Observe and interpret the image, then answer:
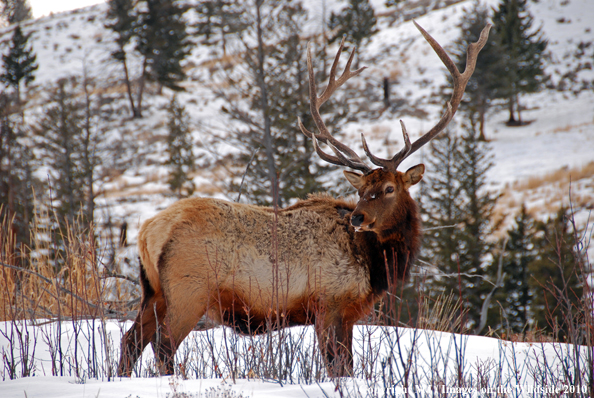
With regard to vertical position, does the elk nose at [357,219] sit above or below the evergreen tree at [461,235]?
above

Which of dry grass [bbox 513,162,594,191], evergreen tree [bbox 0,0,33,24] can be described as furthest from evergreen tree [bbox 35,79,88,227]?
evergreen tree [bbox 0,0,33,24]

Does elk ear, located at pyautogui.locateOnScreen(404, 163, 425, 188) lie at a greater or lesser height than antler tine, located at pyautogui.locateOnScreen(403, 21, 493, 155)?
lesser

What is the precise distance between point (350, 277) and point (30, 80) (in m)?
54.4

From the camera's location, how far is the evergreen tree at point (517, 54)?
124 ft

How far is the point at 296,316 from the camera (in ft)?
13.2

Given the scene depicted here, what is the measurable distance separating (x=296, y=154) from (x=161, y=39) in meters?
33.5

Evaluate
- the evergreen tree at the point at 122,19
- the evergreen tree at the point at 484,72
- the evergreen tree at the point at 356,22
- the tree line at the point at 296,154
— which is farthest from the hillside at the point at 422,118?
the evergreen tree at the point at 484,72

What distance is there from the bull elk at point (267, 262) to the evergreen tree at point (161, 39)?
41054mm

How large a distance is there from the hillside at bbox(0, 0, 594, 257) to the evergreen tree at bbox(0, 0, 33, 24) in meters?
20.6

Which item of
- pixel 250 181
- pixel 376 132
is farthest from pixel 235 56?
pixel 376 132

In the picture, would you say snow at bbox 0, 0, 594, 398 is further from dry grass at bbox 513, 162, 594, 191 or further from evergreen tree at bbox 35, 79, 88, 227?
evergreen tree at bbox 35, 79, 88, 227

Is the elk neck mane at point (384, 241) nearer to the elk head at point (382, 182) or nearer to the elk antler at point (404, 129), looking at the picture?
the elk head at point (382, 182)

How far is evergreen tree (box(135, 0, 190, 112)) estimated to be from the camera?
41312 mm

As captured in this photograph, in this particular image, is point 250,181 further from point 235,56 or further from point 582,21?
point 582,21
